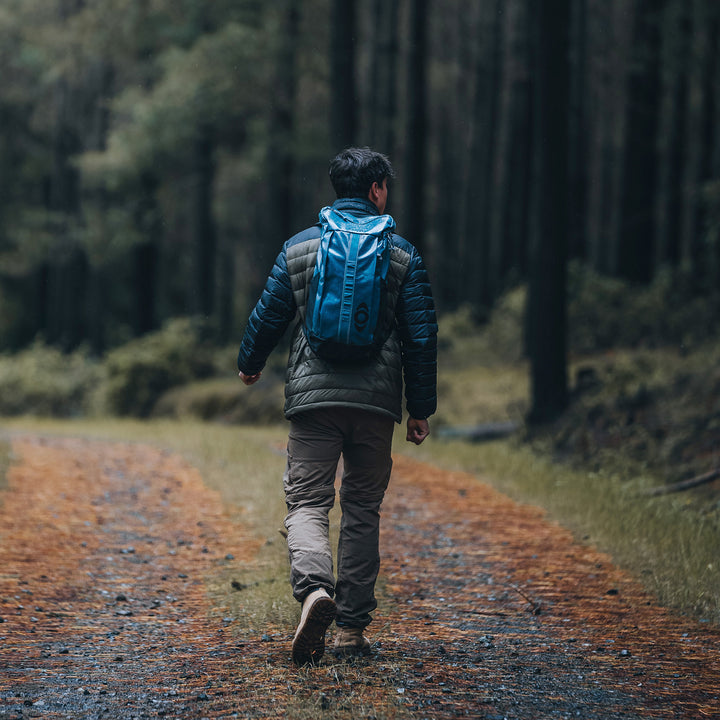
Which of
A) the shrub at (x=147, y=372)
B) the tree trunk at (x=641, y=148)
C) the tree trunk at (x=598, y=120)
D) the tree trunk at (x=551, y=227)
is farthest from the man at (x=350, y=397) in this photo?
the tree trunk at (x=598, y=120)

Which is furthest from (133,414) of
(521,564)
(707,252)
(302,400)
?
(302,400)

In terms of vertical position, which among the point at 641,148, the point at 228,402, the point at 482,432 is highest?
the point at 641,148

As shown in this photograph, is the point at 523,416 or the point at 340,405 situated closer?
the point at 340,405

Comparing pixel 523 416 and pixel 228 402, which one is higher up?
pixel 523 416

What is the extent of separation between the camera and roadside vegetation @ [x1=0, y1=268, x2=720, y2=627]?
22.5 feet

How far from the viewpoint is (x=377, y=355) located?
14.4 ft

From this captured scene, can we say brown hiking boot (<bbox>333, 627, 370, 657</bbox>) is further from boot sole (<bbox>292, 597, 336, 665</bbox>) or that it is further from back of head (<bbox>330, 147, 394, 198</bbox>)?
back of head (<bbox>330, 147, 394, 198</bbox>)

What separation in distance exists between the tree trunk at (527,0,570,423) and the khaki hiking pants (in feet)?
25.3

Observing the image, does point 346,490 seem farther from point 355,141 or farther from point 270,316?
point 355,141

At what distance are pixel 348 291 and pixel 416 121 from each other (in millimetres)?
12840

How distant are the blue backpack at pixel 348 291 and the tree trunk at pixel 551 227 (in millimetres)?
7950

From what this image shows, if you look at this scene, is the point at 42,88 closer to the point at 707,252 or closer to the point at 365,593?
the point at 707,252

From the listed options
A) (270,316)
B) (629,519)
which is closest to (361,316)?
(270,316)

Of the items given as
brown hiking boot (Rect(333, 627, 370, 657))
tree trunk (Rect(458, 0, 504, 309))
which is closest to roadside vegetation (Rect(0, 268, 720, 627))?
brown hiking boot (Rect(333, 627, 370, 657))
